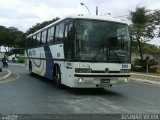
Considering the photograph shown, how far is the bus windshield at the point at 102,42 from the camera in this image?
15.5 meters

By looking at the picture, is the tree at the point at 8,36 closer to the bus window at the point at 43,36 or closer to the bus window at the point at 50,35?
the bus window at the point at 43,36

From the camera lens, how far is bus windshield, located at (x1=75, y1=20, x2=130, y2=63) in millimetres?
15500

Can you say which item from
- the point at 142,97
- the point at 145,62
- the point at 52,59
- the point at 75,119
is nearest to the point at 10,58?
the point at 145,62

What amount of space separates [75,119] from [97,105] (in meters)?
2.79

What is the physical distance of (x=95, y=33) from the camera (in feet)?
52.1

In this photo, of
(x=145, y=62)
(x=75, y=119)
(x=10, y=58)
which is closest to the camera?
(x=75, y=119)

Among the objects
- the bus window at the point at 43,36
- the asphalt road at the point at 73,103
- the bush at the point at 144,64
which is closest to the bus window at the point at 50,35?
the bus window at the point at 43,36

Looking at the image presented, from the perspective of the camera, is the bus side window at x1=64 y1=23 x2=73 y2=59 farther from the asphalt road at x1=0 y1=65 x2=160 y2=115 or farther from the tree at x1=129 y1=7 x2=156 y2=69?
the tree at x1=129 y1=7 x2=156 y2=69

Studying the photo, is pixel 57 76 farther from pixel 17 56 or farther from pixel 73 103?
pixel 17 56

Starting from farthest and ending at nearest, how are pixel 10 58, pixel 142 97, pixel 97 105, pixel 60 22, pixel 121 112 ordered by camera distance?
pixel 10 58 < pixel 60 22 < pixel 142 97 < pixel 97 105 < pixel 121 112

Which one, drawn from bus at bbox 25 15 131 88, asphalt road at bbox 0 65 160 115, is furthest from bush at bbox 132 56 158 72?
bus at bbox 25 15 131 88

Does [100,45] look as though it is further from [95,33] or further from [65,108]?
[65,108]

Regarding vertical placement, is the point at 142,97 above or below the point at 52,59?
below

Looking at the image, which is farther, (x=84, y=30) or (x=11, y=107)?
(x=84, y=30)
